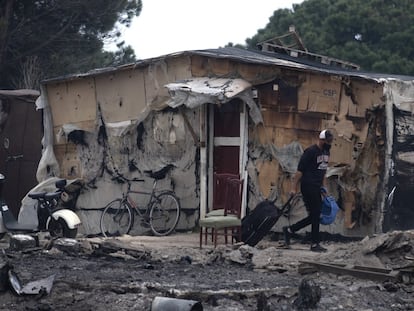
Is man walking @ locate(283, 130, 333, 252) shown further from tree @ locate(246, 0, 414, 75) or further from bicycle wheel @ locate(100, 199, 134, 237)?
tree @ locate(246, 0, 414, 75)

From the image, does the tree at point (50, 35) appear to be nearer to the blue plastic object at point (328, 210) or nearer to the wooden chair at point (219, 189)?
the wooden chair at point (219, 189)

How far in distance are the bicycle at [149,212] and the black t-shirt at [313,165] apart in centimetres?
292

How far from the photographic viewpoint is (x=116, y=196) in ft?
50.2

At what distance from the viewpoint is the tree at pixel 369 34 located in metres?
31.7

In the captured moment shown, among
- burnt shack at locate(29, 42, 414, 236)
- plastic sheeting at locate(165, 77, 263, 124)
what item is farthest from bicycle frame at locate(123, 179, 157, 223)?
plastic sheeting at locate(165, 77, 263, 124)

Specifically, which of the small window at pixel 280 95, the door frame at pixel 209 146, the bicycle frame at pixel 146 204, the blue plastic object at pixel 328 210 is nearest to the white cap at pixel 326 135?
A: the blue plastic object at pixel 328 210

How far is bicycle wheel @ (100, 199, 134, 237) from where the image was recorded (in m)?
14.6

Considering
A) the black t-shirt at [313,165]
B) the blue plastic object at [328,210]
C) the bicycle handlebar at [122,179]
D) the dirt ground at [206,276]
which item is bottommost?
the dirt ground at [206,276]

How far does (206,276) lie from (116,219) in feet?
17.6

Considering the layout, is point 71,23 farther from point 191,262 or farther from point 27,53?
point 191,262

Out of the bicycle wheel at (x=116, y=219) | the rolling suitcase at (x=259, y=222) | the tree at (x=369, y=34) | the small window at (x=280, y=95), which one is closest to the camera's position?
the rolling suitcase at (x=259, y=222)

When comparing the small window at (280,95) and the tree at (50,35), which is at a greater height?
the tree at (50,35)

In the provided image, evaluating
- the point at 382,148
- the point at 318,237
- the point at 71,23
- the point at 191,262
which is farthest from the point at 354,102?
the point at 71,23

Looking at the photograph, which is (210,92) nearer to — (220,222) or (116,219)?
(220,222)
